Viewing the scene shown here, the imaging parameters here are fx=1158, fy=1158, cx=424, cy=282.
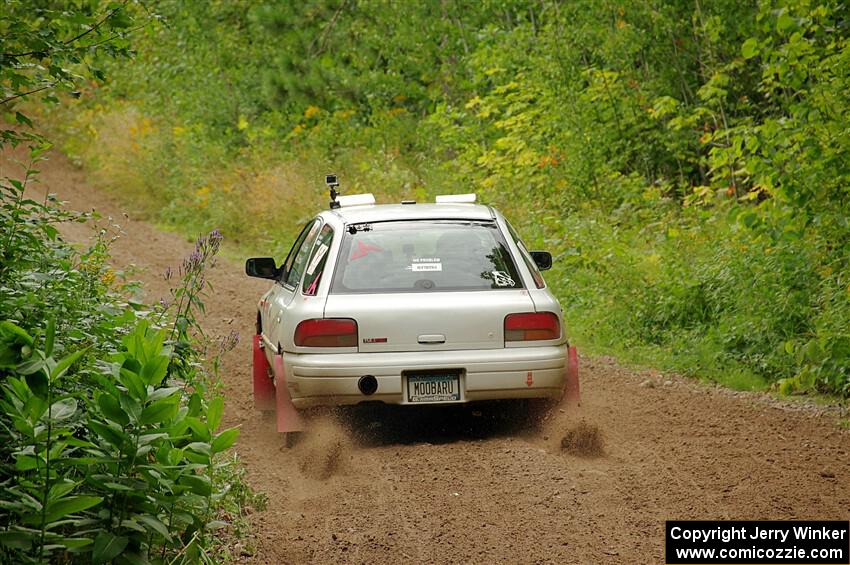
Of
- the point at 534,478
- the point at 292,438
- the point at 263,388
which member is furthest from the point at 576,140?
the point at 534,478

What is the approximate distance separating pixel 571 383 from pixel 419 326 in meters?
1.21

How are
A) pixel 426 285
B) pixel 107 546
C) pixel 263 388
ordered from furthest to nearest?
pixel 263 388, pixel 426 285, pixel 107 546

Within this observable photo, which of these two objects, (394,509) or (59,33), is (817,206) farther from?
(59,33)

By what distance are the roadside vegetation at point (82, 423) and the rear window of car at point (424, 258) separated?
6.21 feet

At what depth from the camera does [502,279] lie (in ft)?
26.6

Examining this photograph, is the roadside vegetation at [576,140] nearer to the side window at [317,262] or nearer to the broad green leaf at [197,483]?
the side window at [317,262]

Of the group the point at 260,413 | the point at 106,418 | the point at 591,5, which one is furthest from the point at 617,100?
the point at 106,418

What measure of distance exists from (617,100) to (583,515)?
42.1 feet

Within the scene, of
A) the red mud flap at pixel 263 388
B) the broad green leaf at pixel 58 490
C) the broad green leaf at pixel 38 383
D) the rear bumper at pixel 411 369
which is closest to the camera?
the broad green leaf at pixel 58 490

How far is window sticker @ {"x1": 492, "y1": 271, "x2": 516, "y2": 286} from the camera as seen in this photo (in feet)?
26.5

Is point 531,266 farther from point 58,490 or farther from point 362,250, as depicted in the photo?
point 58,490

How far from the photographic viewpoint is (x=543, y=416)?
8.26m

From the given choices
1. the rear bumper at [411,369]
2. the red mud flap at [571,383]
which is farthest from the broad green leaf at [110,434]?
the red mud flap at [571,383]

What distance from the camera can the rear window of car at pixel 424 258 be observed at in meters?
7.99
